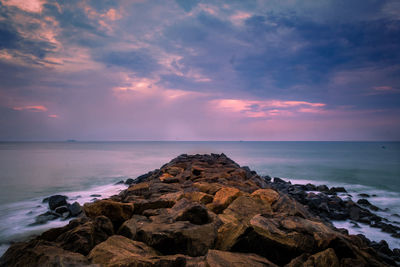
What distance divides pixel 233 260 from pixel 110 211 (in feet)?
7.74

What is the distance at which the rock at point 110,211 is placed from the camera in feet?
12.9

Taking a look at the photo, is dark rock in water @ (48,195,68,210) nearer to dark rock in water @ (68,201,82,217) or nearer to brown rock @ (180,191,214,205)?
dark rock in water @ (68,201,82,217)

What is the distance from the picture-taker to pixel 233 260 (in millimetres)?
2750

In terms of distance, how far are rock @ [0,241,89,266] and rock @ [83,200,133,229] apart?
110 cm

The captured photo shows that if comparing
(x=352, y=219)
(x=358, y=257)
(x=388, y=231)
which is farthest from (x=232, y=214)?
(x=352, y=219)

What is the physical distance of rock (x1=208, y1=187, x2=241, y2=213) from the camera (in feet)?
14.9

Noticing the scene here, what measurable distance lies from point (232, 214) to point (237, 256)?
3.92 feet

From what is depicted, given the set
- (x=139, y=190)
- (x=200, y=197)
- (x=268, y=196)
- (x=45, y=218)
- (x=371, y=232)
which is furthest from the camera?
(x=45, y=218)

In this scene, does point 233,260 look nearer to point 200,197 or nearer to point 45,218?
point 200,197

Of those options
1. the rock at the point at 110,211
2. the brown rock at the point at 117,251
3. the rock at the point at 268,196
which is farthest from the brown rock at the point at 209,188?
the brown rock at the point at 117,251

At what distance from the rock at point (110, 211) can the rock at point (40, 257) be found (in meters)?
1.10

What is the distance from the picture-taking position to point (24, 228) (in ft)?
26.7

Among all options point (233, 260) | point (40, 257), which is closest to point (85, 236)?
point (40, 257)

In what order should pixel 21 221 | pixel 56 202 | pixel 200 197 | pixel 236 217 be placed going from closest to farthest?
pixel 236 217, pixel 200 197, pixel 21 221, pixel 56 202
